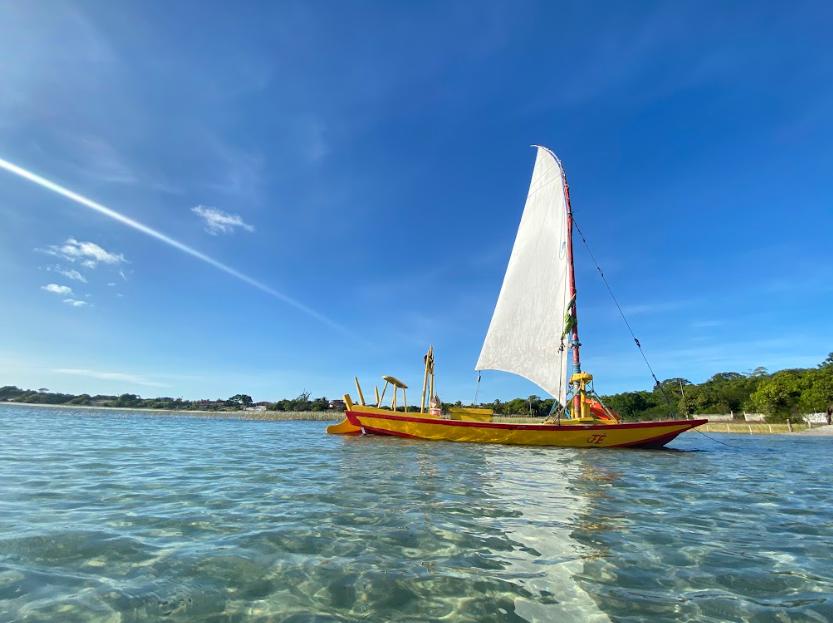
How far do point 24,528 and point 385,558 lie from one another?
16.2 ft

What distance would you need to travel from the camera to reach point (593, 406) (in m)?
24.2

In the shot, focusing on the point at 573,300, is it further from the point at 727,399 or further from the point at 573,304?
the point at 727,399

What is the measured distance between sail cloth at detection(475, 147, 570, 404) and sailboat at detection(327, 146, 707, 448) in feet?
0.21

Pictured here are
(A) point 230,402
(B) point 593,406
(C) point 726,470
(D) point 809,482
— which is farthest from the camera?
(A) point 230,402

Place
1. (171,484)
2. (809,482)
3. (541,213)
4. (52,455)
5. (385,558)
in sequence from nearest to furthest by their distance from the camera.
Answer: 1. (385,558)
2. (171,484)
3. (809,482)
4. (52,455)
5. (541,213)

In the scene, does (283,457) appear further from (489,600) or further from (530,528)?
(489,600)

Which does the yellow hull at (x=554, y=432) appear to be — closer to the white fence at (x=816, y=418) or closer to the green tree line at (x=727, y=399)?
the green tree line at (x=727, y=399)

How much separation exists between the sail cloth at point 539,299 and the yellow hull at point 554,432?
3050mm

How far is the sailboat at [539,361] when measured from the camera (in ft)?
74.1

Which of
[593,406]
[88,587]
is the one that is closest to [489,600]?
[88,587]

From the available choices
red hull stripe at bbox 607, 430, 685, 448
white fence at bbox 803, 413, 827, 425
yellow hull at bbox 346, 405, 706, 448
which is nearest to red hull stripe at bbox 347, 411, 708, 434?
yellow hull at bbox 346, 405, 706, 448

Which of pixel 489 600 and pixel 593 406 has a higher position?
pixel 593 406

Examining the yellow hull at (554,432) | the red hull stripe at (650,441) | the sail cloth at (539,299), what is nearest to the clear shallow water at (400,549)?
the yellow hull at (554,432)

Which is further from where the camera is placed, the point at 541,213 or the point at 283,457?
the point at 541,213
